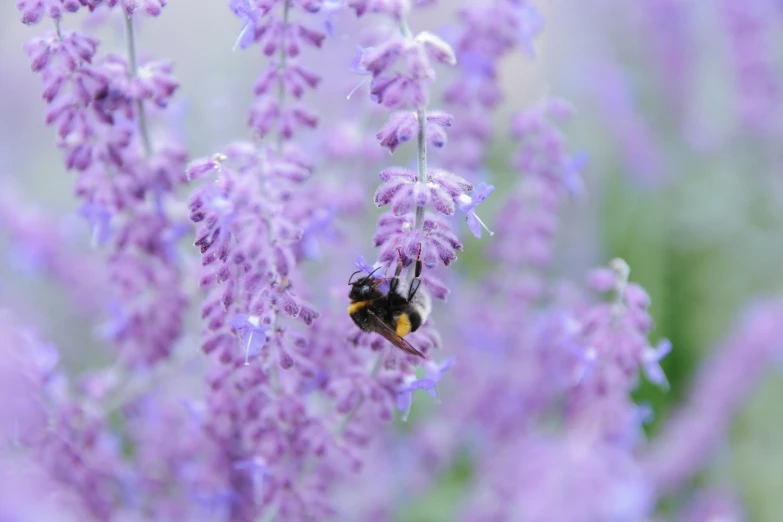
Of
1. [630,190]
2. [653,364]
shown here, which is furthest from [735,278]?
[653,364]

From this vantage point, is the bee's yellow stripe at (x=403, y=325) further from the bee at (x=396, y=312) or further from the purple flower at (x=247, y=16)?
the purple flower at (x=247, y=16)

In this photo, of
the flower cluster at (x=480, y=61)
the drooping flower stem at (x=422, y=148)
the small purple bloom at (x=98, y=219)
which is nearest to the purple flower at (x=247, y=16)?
the drooping flower stem at (x=422, y=148)

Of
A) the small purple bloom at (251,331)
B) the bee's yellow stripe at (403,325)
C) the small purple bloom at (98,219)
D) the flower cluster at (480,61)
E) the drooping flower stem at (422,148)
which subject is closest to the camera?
the drooping flower stem at (422,148)

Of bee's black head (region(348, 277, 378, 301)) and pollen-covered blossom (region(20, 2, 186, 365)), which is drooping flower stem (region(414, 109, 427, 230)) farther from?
pollen-covered blossom (region(20, 2, 186, 365))

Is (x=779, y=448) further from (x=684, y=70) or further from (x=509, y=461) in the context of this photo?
(x=684, y=70)

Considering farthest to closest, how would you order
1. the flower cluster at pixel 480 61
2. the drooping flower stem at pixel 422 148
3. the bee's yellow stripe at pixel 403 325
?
the flower cluster at pixel 480 61 → the bee's yellow stripe at pixel 403 325 → the drooping flower stem at pixel 422 148

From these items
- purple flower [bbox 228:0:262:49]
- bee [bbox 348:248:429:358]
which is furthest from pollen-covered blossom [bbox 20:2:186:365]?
bee [bbox 348:248:429:358]
